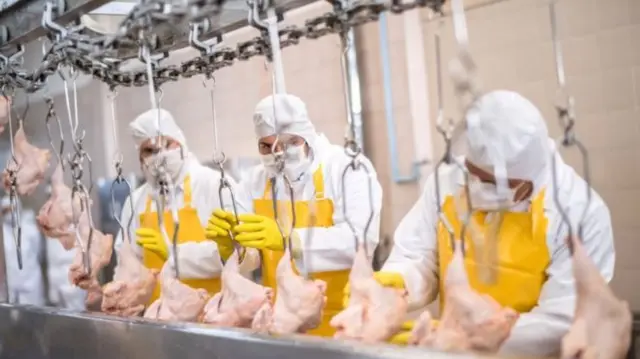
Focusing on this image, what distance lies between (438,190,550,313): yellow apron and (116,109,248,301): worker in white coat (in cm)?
57

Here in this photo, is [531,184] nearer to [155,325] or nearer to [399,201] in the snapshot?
[155,325]

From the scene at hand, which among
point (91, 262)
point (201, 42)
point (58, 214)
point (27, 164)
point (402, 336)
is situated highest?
point (201, 42)

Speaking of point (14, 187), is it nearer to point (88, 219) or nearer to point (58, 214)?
point (58, 214)

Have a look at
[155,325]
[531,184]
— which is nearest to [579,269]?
[531,184]

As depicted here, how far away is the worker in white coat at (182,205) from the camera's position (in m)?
1.60

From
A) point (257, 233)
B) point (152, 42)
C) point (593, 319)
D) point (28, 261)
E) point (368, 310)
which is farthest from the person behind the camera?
point (28, 261)

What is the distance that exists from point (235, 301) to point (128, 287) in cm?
29

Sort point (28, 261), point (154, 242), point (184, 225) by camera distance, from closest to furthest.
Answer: point (154, 242) → point (184, 225) → point (28, 261)

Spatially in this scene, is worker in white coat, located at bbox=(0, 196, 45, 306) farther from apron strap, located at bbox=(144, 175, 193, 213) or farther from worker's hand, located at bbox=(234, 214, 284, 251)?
worker's hand, located at bbox=(234, 214, 284, 251)

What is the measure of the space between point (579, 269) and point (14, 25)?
1147 millimetres

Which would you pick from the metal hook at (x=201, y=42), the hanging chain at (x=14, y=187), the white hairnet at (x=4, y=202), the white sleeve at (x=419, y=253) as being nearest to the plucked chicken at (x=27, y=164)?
the hanging chain at (x=14, y=187)

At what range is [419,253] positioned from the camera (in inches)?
58.7

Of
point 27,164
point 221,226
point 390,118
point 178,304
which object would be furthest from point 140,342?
point 390,118

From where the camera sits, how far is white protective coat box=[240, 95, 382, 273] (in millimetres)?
1477
